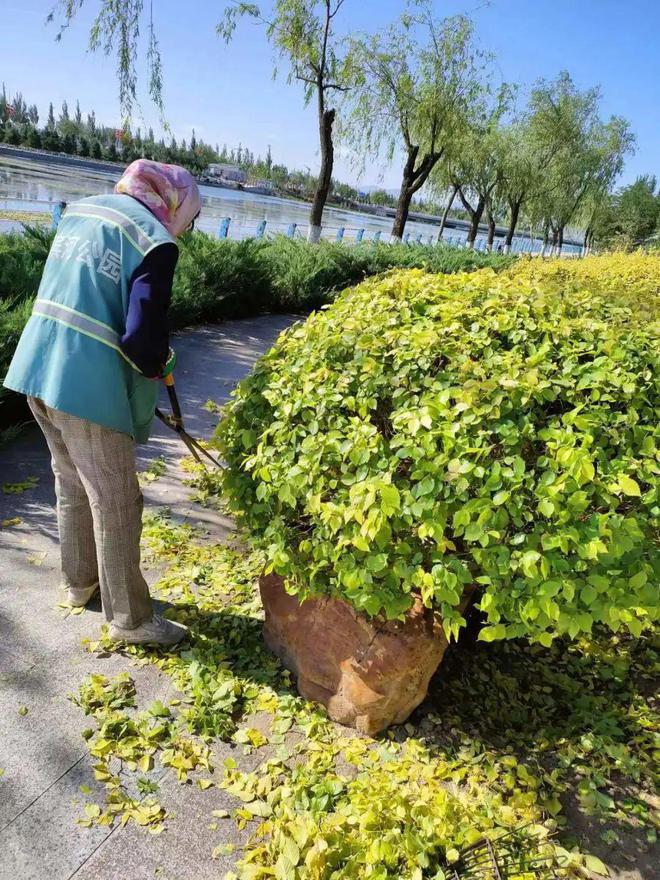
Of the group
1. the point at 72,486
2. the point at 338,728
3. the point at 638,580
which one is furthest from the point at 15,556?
the point at 638,580

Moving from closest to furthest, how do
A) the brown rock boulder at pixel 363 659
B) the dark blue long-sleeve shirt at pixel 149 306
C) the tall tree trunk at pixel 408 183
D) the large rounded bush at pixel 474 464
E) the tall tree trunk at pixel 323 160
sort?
the large rounded bush at pixel 474 464 → the dark blue long-sleeve shirt at pixel 149 306 → the brown rock boulder at pixel 363 659 → the tall tree trunk at pixel 323 160 → the tall tree trunk at pixel 408 183

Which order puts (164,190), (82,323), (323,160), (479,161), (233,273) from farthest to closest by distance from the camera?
1. (479,161)
2. (323,160)
3. (233,273)
4. (164,190)
5. (82,323)

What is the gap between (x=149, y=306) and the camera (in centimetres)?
220

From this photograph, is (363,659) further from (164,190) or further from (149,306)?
(164,190)

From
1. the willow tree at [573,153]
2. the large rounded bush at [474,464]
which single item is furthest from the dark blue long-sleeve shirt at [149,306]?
the willow tree at [573,153]

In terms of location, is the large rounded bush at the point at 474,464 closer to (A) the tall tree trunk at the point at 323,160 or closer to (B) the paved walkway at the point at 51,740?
(B) the paved walkway at the point at 51,740

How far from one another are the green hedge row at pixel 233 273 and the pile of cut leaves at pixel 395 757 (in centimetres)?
251

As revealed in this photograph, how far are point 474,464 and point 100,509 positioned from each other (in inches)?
58.8

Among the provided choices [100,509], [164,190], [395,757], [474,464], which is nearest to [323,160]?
[164,190]

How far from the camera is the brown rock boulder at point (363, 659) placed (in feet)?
7.55

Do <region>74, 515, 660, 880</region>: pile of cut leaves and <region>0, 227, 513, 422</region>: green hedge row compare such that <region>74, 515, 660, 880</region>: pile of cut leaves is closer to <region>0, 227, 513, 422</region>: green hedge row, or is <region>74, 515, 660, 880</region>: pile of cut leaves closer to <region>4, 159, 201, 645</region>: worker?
<region>4, 159, 201, 645</region>: worker

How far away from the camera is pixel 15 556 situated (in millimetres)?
3123

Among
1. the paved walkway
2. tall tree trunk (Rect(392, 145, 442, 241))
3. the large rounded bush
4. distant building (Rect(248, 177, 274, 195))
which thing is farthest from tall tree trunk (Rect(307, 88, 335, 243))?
distant building (Rect(248, 177, 274, 195))

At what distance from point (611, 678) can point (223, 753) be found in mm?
1960
